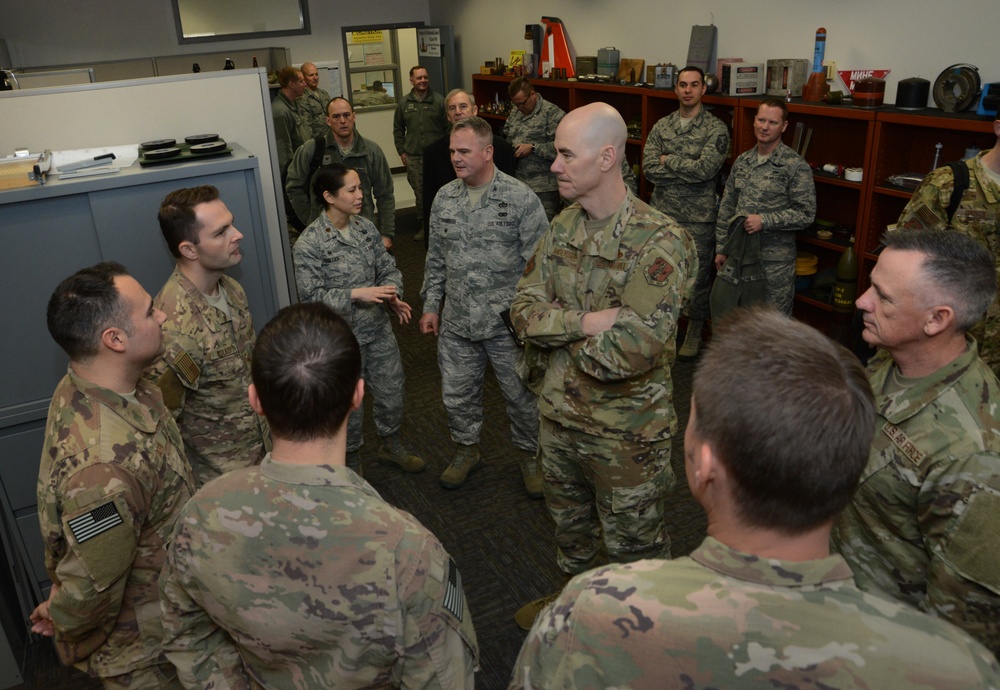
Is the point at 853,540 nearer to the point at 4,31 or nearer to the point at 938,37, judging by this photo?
the point at 938,37

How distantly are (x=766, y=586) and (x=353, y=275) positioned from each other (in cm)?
267

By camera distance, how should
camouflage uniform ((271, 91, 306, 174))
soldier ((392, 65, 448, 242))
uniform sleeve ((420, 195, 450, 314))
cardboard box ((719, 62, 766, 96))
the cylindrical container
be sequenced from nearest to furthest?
1. uniform sleeve ((420, 195, 450, 314))
2. the cylindrical container
3. cardboard box ((719, 62, 766, 96))
4. camouflage uniform ((271, 91, 306, 174))
5. soldier ((392, 65, 448, 242))

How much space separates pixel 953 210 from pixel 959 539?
6.90ft

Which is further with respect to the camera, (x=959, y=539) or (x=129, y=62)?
(x=129, y=62)

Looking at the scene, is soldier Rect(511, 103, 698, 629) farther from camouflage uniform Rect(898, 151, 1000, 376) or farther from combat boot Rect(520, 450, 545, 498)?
camouflage uniform Rect(898, 151, 1000, 376)

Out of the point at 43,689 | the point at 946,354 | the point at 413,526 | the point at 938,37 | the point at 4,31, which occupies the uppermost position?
the point at 4,31

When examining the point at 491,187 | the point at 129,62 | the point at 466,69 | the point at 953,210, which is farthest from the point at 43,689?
the point at 466,69

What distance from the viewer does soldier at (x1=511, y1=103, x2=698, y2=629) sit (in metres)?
2.12

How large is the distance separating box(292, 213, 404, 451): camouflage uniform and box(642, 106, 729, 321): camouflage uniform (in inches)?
85.1

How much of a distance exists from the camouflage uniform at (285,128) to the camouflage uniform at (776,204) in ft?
13.0

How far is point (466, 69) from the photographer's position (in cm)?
882

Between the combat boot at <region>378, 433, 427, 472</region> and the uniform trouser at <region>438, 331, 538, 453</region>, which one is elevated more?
the uniform trouser at <region>438, 331, 538, 453</region>

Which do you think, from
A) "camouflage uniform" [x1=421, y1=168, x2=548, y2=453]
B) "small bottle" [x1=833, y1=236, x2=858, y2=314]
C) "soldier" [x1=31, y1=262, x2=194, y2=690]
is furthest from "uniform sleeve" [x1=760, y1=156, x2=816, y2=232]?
"soldier" [x1=31, y1=262, x2=194, y2=690]


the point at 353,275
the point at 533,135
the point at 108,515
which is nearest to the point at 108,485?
the point at 108,515
